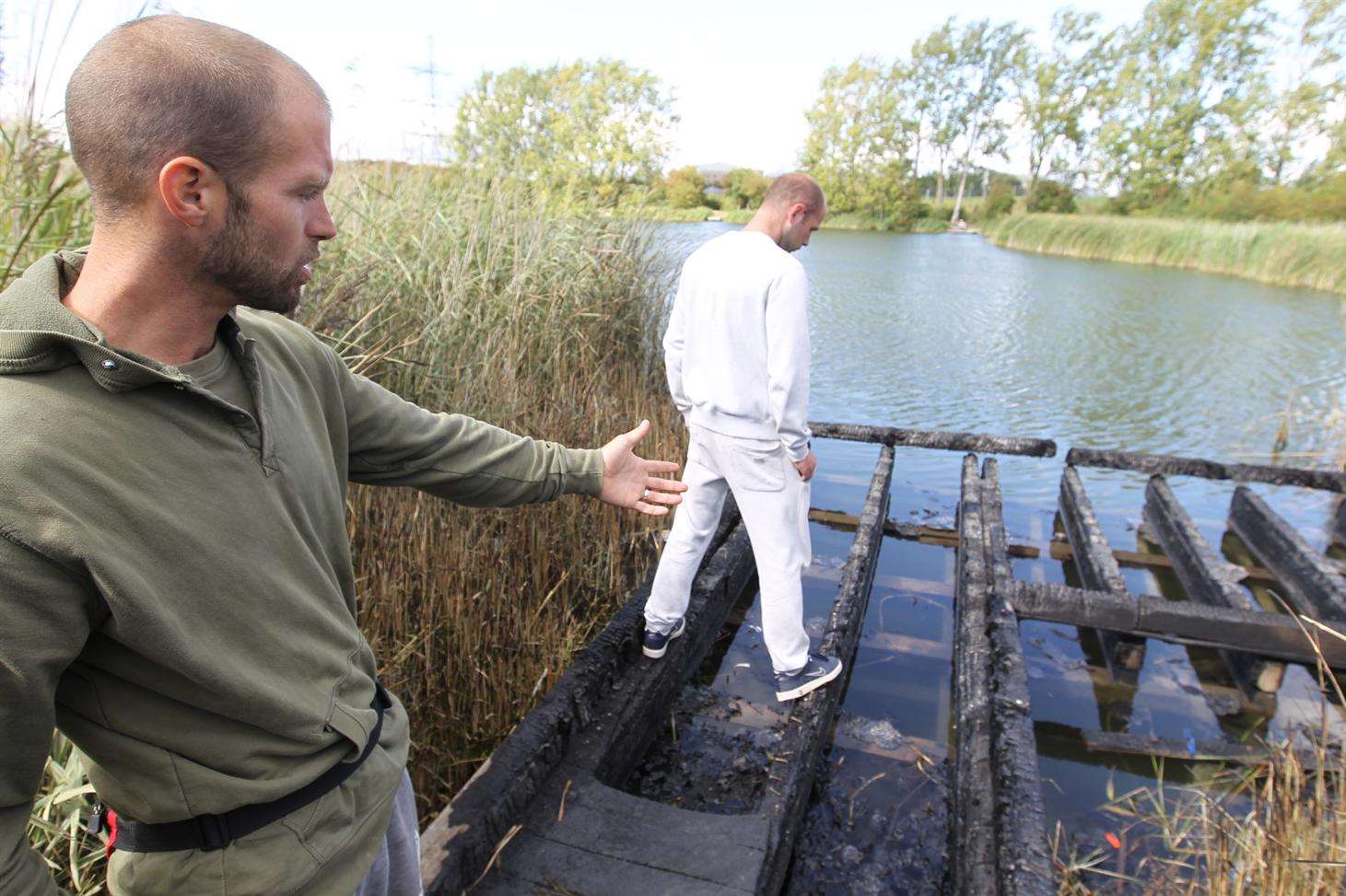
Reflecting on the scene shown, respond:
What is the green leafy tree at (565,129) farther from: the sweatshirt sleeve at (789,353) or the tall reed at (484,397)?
the sweatshirt sleeve at (789,353)

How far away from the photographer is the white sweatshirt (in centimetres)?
251

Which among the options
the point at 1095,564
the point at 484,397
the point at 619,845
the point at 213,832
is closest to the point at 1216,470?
the point at 1095,564

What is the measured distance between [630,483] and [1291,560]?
461 centimetres

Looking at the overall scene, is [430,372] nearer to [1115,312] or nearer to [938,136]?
[1115,312]

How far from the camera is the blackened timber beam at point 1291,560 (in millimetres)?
3801

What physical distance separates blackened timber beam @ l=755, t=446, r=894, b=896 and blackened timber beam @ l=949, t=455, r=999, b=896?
44 cm

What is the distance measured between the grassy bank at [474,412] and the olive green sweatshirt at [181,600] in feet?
3.73

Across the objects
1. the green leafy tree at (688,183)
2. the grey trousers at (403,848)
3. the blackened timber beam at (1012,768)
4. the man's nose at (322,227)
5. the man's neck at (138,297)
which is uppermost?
the green leafy tree at (688,183)

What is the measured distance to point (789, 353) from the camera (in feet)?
8.24

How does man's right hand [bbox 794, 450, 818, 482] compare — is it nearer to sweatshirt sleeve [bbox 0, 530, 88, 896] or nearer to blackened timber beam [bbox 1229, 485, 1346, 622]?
sweatshirt sleeve [bbox 0, 530, 88, 896]

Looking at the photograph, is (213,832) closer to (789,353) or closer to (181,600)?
(181,600)

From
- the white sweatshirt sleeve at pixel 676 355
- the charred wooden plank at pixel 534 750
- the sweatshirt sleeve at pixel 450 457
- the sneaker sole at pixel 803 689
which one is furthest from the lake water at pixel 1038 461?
the sweatshirt sleeve at pixel 450 457

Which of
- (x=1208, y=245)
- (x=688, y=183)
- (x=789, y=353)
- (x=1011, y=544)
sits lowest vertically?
(x=1011, y=544)

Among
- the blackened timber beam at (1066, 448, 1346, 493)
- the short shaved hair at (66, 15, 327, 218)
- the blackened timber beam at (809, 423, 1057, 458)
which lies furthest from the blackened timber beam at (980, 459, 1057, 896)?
the blackened timber beam at (1066, 448, 1346, 493)
